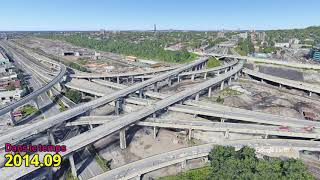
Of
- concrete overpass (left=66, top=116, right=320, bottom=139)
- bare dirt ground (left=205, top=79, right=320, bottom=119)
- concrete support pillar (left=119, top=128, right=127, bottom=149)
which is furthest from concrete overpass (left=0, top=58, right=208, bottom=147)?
bare dirt ground (left=205, top=79, right=320, bottom=119)

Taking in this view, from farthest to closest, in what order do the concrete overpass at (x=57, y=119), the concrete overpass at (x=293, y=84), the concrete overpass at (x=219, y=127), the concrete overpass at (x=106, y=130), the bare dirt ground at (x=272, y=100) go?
1. the concrete overpass at (x=293, y=84)
2. the bare dirt ground at (x=272, y=100)
3. the concrete overpass at (x=219, y=127)
4. the concrete overpass at (x=57, y=119)
5. the concrete overpass at (x=106, y=130)

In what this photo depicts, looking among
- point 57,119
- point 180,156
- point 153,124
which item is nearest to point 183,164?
point 180,156

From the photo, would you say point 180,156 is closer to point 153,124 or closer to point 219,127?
point 153,124

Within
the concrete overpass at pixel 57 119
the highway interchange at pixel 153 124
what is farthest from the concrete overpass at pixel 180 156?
the concrete overpass at pixel 57 119

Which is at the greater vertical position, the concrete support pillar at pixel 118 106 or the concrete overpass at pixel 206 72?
the concrete overpass at pixel 206 72

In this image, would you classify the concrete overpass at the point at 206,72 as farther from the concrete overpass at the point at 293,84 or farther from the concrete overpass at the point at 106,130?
the concrete overpass at the point at 106,130

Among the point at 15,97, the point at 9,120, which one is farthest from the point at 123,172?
the point at 15,97

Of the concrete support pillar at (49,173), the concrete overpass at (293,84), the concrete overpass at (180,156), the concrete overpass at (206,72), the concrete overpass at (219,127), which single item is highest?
the concrete overpass at (206,72)

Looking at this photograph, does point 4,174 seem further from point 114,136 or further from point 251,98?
point 251,98

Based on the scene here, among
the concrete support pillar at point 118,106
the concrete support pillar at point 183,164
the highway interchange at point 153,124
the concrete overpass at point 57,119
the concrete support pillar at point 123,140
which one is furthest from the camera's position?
the concrete support pillar at point 118,106
